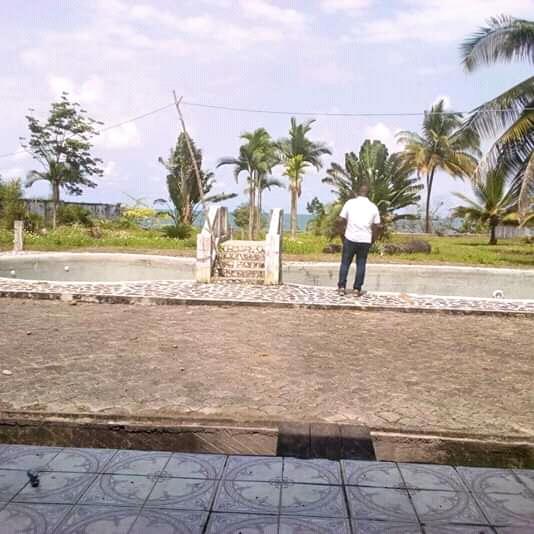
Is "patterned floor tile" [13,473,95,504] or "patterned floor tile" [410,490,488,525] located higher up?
"patterned floor tile" [410,490,488,525]

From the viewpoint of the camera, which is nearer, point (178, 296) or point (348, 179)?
point (178, 296)

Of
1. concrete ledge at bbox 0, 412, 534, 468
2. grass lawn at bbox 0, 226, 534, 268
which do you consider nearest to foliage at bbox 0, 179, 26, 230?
grass lawn at bbox 0, 226, 534, 268

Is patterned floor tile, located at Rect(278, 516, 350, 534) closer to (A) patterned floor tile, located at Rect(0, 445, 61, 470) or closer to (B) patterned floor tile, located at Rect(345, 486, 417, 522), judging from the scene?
(B) patterned floor tile, located at Rect(345, 486, 417, 522)

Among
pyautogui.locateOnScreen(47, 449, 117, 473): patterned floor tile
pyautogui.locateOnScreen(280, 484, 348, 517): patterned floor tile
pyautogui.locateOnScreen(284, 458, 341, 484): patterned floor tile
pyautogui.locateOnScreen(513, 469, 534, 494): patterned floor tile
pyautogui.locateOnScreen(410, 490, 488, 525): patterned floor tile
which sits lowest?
pyautogui.locateOnScreen(47, 449, 117, 473): patterned floor tile

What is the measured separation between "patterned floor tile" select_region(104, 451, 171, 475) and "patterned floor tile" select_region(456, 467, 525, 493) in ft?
5.19

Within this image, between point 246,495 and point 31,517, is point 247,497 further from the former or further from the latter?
point 31,517

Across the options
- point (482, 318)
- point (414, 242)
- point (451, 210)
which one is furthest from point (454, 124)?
point (482, 318)

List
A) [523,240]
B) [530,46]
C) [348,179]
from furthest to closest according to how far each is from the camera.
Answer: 1. [523,240]
2. [348,179]
3. [530,46]

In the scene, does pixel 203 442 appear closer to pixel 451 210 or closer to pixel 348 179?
pixel 348 179

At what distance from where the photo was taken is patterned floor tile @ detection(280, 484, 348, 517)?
2594 millimetres

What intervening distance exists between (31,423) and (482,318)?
609 cm

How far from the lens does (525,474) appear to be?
3051 millimetres

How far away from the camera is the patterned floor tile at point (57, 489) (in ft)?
Answer: 8.66

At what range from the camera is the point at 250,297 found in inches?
337
